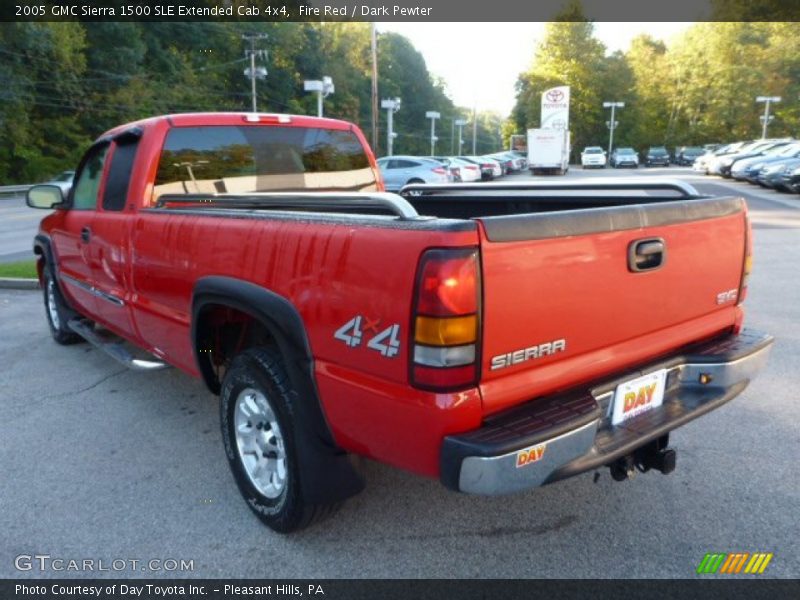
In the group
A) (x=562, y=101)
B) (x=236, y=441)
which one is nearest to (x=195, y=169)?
(x=236, y=441)

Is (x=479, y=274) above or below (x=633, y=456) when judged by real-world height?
above

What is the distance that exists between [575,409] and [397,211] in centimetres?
98

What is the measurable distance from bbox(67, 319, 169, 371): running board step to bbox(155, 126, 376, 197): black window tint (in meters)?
1.08

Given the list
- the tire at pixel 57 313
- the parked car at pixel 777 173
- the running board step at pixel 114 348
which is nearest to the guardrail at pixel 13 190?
the tire at pixel 57 313

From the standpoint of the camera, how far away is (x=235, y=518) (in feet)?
10.2

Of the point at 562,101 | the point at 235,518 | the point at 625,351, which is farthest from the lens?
the point at 562,101

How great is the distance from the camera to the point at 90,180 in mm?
4773

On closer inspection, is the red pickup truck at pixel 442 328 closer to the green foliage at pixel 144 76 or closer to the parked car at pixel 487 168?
the parked car at pixel 487 168

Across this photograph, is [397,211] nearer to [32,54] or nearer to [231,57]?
[32,54]

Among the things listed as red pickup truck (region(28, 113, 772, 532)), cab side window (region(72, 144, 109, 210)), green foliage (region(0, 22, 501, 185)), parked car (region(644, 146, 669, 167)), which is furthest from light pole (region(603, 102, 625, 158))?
red pickup truck (region(28, 113, 772, 532))

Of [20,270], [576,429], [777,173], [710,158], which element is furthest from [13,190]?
[710,158]

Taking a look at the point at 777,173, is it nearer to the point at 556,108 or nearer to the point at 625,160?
the point at 556,108

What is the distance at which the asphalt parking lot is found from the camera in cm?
276

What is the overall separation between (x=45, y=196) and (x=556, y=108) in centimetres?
4351
